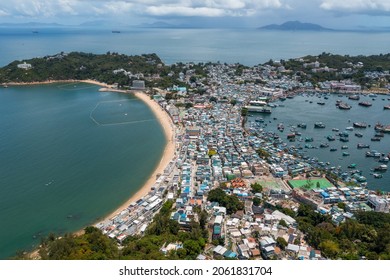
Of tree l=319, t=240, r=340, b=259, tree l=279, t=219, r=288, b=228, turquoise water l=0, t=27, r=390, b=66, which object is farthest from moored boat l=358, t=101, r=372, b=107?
turquoise water l=0, t=27, r=390, b=66

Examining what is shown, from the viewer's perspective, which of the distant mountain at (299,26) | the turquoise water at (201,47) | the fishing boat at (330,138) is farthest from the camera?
the distant mountain at (299,26)

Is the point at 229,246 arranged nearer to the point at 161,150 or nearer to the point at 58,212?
the point at 58,212

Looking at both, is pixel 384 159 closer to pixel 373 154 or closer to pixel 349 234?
pixel 373 154

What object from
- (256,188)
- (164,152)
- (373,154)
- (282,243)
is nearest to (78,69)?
(164,152)

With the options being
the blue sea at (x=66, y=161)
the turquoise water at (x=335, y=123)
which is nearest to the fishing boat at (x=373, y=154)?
the turquoise water at (x=335, y=123)

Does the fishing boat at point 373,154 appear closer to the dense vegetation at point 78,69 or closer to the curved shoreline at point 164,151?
the curved shoreline at point 164,151

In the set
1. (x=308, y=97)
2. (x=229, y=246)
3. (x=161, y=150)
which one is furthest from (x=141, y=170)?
(x=308, y=97)
